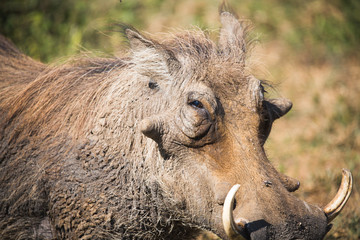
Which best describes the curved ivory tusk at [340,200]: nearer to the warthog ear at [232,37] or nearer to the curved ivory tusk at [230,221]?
the curved ivory tusk at [230,221]

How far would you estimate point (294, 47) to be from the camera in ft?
23.6

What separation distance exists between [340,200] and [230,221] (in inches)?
28.1

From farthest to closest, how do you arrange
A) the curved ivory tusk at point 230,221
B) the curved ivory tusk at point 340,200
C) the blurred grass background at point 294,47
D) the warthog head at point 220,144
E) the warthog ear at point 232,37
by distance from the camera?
the blurred grass background at point 294,47 → the warthog ear at point 232,37 → the curved ivory tusk at point 340,200 → the warthog head at point 220,144 → the curved ivory tusk at point 230,221

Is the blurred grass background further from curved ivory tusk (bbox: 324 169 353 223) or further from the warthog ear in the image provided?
curved ivory tusk (bbox: 324 169 353 223)

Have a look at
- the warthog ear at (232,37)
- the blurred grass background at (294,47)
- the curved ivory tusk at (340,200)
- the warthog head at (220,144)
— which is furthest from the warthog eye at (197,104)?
the blurred grass background at (294,47)

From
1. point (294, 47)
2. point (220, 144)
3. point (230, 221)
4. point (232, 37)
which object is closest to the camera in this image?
point (230, 221)

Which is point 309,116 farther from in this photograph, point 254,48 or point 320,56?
point 254,48

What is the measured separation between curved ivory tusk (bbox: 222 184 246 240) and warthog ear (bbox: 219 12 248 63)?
3.30ft

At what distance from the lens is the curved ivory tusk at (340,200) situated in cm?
228

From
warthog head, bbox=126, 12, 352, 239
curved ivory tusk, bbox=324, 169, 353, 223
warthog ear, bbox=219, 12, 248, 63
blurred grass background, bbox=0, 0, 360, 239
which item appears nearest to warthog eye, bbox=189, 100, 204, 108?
warthog head, bbox=126, 12, 352, 239

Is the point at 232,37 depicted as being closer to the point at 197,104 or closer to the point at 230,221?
the point at 197,104

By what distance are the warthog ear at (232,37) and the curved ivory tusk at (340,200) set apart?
912 millimetres

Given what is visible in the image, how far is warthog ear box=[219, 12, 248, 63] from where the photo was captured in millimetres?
2719

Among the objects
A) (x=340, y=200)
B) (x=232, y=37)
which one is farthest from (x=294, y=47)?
(x=340, y=200)
